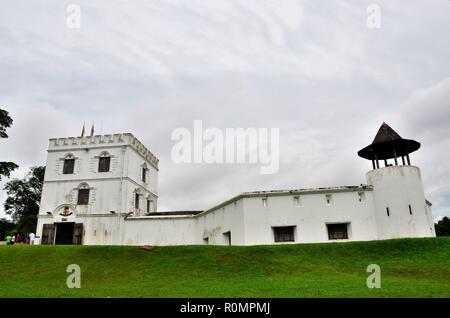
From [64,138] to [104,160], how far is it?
5.63 m

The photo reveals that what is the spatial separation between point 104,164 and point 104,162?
233 mm

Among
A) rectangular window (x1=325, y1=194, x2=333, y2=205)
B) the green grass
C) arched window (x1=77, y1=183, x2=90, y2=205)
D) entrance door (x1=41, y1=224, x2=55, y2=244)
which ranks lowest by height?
the green grass

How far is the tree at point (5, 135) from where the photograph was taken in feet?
94.3

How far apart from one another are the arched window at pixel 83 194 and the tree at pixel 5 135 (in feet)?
32.3

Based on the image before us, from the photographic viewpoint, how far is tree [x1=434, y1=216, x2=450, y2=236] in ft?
180

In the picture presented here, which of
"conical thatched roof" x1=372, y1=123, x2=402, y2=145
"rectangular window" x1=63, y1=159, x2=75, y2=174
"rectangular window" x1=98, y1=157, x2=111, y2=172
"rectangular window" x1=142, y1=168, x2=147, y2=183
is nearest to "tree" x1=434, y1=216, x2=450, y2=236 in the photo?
"conical thatched roof" x1=372, y1=123, x2=402, y2=145

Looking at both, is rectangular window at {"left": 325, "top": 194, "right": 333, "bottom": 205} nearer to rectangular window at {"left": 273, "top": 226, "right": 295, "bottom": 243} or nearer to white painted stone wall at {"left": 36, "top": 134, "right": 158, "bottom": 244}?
rectangular window at {"left": 273, "top": 226, "right": 295, "bottom": 243}

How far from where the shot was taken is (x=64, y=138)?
135 ft

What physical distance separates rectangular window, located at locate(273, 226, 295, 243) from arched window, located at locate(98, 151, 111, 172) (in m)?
19.4
